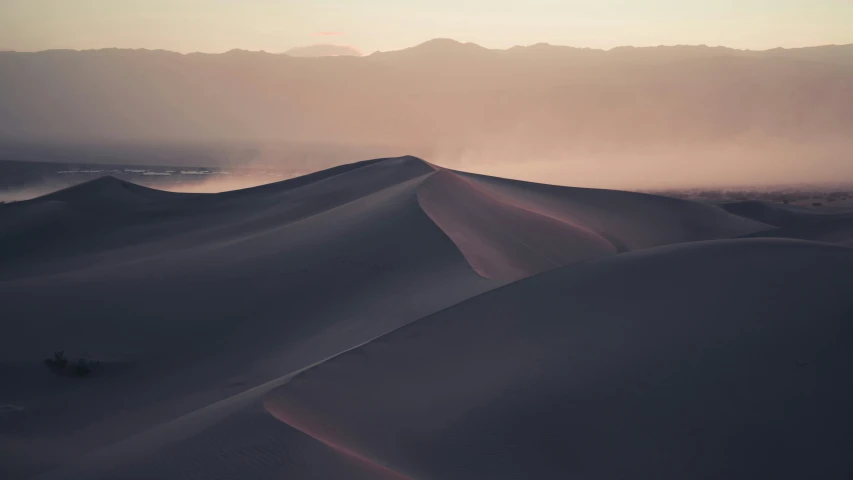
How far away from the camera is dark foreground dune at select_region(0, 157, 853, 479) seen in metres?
4.80

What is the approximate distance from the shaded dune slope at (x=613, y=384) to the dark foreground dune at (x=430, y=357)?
2 cm

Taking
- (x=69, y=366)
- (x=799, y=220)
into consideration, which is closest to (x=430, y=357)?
(x=69, y=366)

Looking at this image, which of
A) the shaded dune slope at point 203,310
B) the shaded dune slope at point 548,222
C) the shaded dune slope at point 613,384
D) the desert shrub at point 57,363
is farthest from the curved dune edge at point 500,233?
the desert shrub at point 57,363

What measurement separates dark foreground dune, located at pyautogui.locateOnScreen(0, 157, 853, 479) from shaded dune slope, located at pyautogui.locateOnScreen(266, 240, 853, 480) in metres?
0.02

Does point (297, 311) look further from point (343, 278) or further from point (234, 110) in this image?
point (234, 110)

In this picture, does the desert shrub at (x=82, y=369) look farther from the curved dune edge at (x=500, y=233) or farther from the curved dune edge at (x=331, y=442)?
the curved dune edge at (x=500, y=233)

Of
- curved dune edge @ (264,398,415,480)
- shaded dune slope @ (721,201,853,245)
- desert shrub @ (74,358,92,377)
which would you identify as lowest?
desert shrub @ (74,358,92,377)

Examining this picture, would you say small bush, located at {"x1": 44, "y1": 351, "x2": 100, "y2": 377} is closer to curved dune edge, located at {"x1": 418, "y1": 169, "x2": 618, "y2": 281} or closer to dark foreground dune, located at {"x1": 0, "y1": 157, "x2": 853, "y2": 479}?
dark foreground dune, located at {"x1": 0, "y1": 157, "x2": 853, "y2": 479}

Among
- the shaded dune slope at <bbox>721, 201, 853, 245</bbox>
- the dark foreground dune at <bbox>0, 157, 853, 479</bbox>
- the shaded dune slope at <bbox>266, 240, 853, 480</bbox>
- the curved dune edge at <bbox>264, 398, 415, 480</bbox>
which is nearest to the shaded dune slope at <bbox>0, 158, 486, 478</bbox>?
the dark foreground dune at <bbox>0, 157, 853, 479</bbox>

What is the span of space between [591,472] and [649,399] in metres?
0.92

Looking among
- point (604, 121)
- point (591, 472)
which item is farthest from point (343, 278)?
point (604, 121)

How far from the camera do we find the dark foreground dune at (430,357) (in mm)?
4801

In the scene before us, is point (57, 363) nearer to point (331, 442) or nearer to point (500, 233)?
point (331, 442)

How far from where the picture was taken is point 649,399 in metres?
5.37
